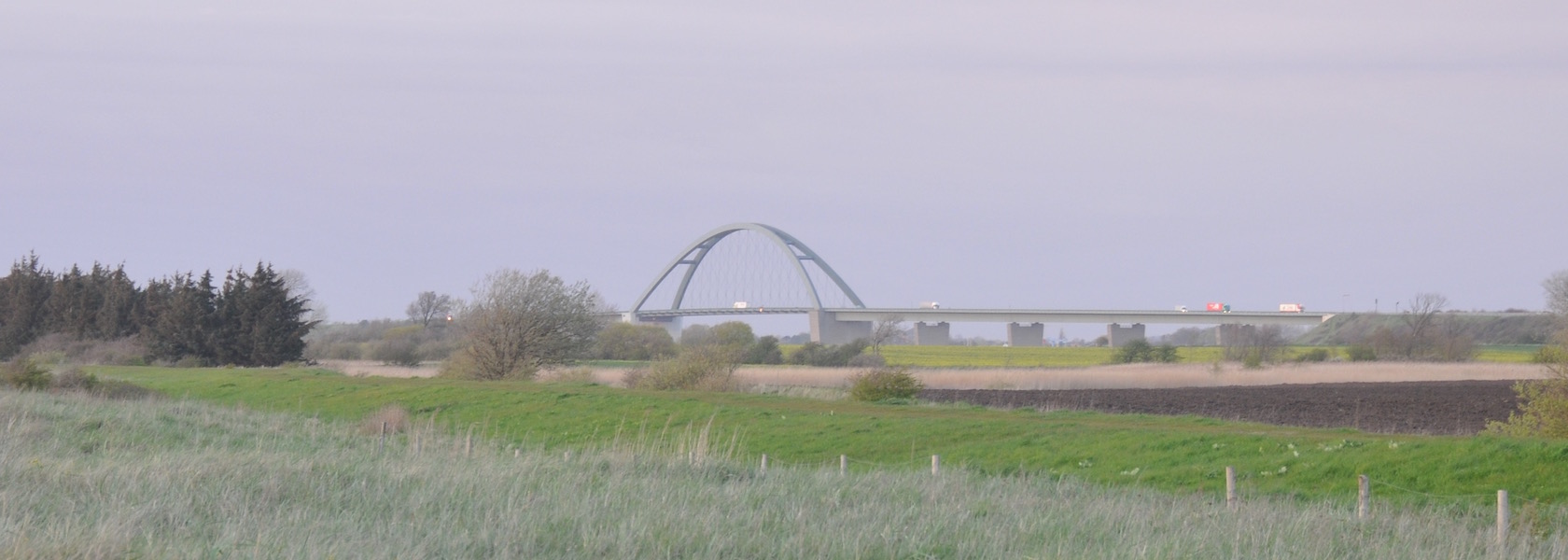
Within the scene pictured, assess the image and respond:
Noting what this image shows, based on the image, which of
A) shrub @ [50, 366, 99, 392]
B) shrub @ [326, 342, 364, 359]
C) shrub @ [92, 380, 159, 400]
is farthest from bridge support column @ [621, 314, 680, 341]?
shrub @ [50, 366, 99, 392]

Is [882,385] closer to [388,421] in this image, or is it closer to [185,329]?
[388,421]

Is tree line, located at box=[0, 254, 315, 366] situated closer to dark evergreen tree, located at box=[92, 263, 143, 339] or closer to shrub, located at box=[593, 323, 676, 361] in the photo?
dark evergreen tree, located at box=[92, 263, 143, 339]

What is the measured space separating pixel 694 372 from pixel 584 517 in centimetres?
3236

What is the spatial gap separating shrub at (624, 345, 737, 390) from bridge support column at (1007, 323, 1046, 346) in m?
55.7

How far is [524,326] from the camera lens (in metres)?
47.2

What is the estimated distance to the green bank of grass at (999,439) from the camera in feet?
53.3

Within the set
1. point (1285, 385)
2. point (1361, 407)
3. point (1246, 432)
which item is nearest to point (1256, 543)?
point (1246, 432)

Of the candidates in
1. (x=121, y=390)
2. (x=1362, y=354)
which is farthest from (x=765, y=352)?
(x=121, y=390)

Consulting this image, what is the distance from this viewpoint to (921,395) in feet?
123

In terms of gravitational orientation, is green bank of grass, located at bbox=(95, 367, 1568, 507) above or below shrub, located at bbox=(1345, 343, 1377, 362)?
below

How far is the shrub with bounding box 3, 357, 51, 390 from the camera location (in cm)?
3381

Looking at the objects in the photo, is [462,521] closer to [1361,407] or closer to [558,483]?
[558,483]

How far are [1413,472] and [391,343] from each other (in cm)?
6586

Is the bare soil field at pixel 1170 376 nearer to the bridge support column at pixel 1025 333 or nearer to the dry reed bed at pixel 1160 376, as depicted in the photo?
the dry reed bed at pixel 1160 376
